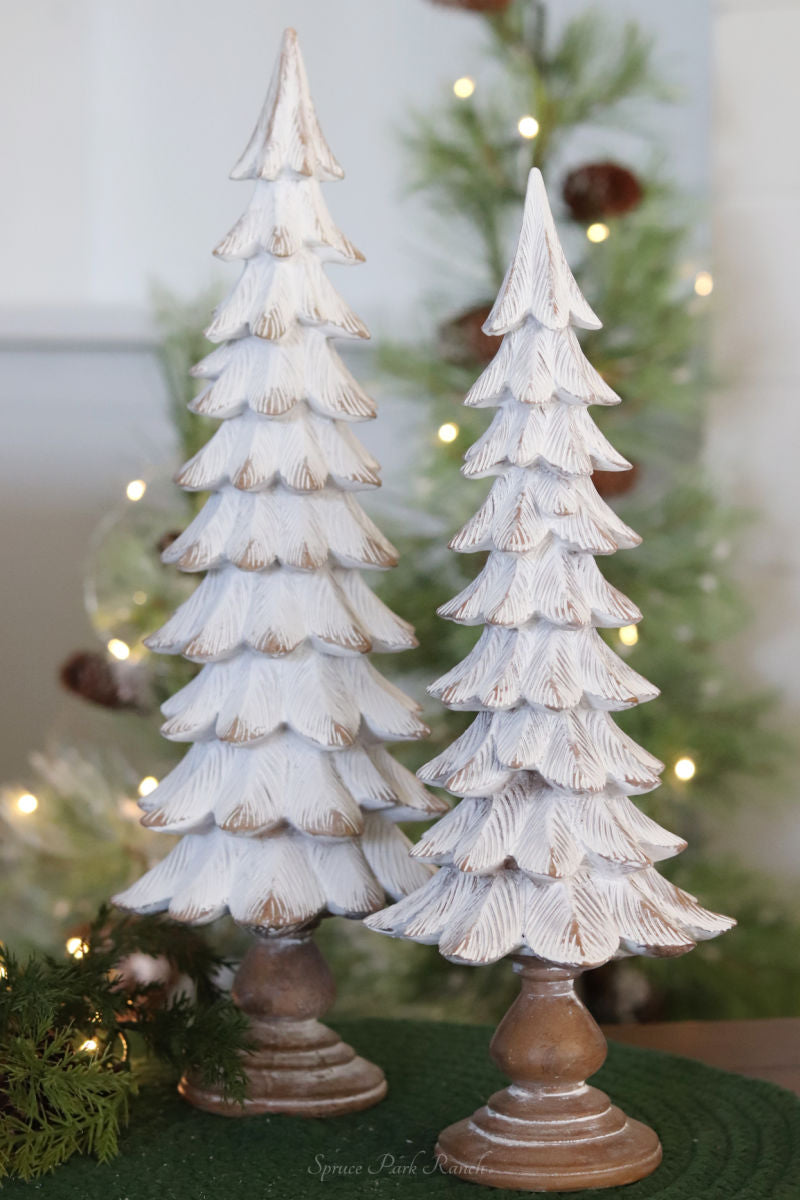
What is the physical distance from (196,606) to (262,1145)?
277mm

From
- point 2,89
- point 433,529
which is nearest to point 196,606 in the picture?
point 433,529

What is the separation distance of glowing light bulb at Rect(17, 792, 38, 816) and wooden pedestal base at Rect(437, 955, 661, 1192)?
67 centimetres

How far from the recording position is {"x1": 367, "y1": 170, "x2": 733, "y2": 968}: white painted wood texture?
618mm

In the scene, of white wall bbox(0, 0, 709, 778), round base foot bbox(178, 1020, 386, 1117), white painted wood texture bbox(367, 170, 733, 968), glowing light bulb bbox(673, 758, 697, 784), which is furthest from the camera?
white wall bbox(0, 0, 709, 778)

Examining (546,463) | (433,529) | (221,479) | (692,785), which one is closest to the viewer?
(546,463)

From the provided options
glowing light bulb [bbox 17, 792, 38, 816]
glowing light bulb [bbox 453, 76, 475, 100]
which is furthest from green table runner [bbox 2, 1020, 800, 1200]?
glowing light bulb [bbox 453, 76, 475, 100]

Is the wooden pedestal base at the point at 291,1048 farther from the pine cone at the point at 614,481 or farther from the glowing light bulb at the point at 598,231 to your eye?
the glowing light bulb at the point at 598,231

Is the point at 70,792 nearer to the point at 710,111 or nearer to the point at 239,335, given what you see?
the point at 239,335

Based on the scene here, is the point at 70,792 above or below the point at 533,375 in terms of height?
below

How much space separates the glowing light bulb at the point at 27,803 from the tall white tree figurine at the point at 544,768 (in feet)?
2.18

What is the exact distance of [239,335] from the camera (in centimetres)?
74

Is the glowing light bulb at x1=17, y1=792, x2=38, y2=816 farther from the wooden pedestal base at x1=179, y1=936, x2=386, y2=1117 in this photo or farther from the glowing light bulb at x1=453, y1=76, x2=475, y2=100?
the glowing light bulb at x1=453, y1=76, x2=475, y2=100

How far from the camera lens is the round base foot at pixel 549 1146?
63 centimetres

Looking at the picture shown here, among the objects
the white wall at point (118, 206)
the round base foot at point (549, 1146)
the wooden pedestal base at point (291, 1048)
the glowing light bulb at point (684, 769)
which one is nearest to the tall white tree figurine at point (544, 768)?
the round base foot at point (549, 1146)
